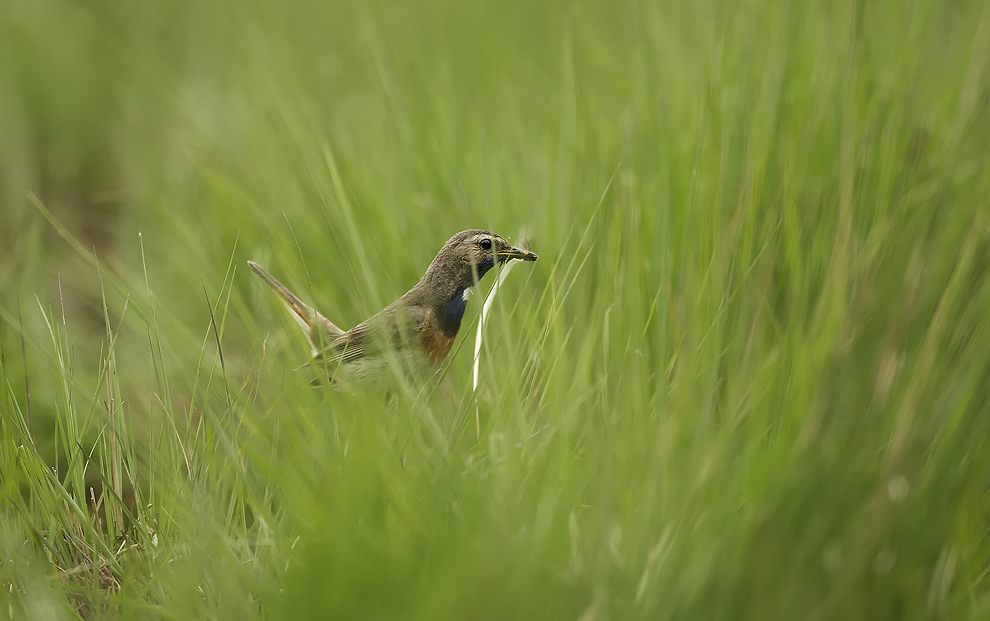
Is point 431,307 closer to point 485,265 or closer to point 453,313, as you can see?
point 453,313

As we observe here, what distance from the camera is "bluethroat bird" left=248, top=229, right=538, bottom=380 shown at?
312 cm

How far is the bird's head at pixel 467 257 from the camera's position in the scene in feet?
10.2

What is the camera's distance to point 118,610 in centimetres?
215

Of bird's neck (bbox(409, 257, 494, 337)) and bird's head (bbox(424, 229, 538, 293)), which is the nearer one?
bird's head (bbox(424, 229, 538, 293))

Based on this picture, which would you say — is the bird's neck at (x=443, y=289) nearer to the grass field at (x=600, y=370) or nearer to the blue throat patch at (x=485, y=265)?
the blue throat patch at (x=485, y=265)

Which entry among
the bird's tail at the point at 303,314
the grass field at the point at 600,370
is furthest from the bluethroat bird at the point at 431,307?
the grass field at the point at 600,370

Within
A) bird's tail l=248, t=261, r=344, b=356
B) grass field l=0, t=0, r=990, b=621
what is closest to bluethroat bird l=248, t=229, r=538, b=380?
bird's tail l=248, t=261, r=344, b=356

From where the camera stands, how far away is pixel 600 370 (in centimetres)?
248

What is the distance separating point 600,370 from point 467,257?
98 cm

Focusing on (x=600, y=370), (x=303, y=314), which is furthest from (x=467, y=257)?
(x=600, y=370)

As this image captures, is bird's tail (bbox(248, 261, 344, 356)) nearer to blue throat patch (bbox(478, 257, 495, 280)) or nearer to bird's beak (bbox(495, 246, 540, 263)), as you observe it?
blue throat patch (bbox(478, 257, 495, 280))

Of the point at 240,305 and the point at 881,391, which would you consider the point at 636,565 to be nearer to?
the point at 881,391

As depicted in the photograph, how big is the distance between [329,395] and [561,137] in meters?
1.93

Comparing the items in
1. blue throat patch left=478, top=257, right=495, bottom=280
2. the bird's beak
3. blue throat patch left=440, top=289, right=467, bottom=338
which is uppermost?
the bird's beak
